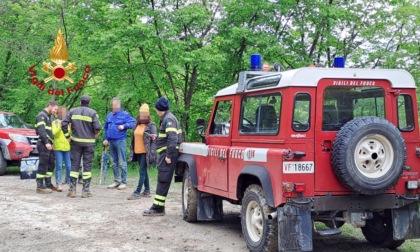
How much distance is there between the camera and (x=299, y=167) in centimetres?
522

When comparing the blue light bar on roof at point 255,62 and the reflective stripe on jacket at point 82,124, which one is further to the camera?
the reflective stripe on jacket at point 82,124

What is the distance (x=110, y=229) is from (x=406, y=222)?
394 centimetres

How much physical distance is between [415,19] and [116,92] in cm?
1105

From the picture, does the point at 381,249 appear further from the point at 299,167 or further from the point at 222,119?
the point at 222,119

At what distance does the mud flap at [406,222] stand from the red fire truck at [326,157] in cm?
1

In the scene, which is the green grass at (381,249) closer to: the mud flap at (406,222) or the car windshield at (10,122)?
the mud flap at (406,222)

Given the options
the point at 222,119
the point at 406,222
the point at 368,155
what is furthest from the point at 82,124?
the point at 406,222

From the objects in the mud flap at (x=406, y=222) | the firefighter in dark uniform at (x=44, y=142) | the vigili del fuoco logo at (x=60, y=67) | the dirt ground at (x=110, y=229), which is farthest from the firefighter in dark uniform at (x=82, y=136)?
the vigili del fuoco logo at (x=60, y=67)

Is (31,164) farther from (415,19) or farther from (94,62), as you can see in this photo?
(415,19)

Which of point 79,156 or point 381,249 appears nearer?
point 381,249

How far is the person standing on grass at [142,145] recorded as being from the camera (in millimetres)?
9789

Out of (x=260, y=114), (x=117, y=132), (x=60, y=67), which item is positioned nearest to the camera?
(x=260, y=114)

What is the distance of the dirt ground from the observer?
621 cm

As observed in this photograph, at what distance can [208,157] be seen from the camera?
23.4ft
